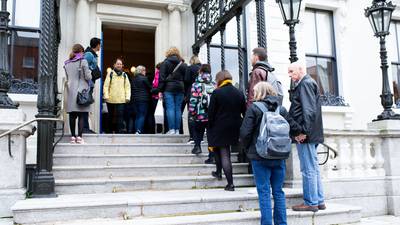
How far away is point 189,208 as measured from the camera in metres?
4.87

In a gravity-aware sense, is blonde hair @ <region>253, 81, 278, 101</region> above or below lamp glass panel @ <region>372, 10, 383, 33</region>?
below

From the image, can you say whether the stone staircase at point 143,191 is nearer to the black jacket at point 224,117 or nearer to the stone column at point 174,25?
the black jacket at point 224,117

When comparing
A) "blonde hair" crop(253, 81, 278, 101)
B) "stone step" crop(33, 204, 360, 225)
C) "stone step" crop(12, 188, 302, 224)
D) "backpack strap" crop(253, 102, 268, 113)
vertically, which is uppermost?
"blonde hair" crop(253, 81, 278, 101)

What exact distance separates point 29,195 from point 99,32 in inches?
211

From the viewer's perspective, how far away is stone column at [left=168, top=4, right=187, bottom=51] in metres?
9.90

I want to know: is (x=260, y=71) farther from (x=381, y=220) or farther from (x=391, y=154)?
(x=391, y=154)

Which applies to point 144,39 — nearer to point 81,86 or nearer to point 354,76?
point 354,76

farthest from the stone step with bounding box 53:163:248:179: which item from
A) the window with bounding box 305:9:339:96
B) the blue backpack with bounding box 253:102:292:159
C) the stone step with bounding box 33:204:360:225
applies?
the window with bounding box 305:9:339:96

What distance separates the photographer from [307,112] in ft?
16.2

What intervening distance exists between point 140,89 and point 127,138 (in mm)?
1660

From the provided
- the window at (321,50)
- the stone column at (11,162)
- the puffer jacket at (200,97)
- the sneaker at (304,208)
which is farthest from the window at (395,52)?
the stone column at (11,162)

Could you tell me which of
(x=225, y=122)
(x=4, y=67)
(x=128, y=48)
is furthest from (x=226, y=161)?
(x=128, y=48)

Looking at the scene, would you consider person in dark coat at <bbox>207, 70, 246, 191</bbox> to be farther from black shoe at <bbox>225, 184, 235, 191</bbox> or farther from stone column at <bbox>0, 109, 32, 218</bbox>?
stone column at <bbox>0, 109, 32, 218</bbox>

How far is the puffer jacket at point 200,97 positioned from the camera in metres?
6.41
